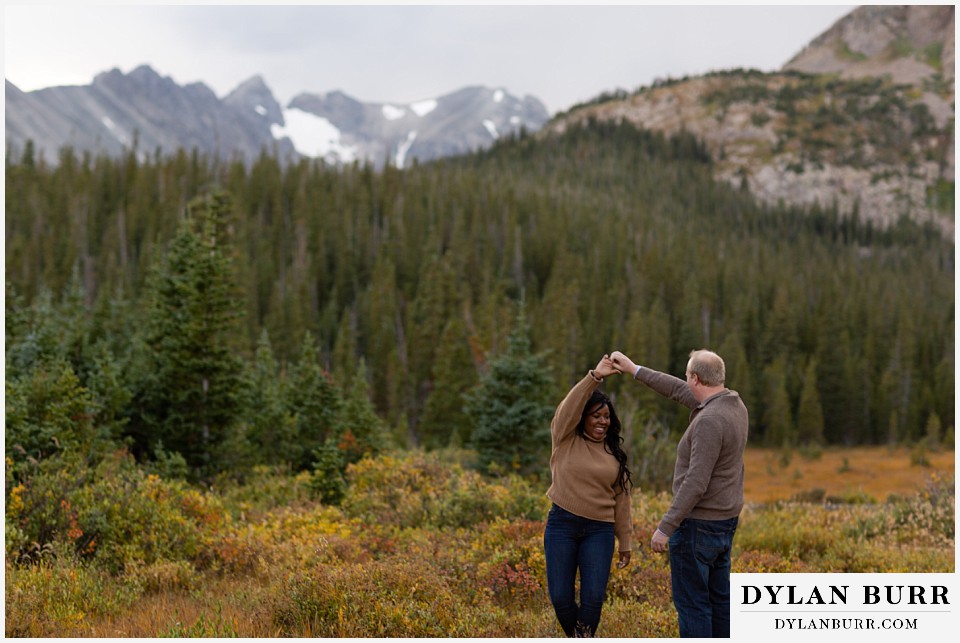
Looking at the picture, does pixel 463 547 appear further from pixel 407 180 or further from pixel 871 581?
pixel 407 180

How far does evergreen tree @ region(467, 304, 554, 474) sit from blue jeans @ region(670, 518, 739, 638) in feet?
50.4

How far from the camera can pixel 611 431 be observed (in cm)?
591

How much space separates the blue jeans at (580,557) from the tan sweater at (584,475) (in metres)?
0.11

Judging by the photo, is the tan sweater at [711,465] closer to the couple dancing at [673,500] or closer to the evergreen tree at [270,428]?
the couple dancing at [673,500]

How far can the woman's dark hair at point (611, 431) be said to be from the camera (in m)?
5.77

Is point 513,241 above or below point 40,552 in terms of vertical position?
above

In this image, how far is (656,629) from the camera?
6.90 m

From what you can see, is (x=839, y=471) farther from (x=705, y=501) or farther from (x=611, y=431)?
(x=705, y=501)

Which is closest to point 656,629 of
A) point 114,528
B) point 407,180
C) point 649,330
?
point 114,528

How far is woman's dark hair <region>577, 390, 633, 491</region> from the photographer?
5.77 meters

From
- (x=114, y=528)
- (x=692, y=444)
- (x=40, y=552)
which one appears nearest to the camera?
(x=692, y=444)

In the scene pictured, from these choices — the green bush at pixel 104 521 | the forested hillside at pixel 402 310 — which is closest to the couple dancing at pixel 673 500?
the green bush at pixel 104 521

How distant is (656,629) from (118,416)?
1548 cm

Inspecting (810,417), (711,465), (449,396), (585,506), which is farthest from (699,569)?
(810,417)
